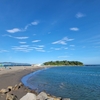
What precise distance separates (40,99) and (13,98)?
278 centimetres

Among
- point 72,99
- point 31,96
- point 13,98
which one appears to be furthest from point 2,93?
point 72,99

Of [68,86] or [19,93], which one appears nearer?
[19,93]

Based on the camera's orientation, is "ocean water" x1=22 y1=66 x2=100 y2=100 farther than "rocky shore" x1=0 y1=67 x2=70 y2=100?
Yes

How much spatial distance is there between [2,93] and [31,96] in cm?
658

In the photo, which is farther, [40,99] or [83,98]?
[83,98]

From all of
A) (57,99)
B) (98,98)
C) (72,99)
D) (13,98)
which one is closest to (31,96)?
(13,98)

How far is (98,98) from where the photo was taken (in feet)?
57.2

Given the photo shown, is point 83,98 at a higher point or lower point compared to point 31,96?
lower

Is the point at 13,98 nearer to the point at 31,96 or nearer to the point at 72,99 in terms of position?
the point at 31,96

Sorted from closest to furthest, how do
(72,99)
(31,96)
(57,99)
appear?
(31,96)
(57,99)
(72,99)

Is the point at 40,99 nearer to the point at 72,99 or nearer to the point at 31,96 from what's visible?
the point at 31,96

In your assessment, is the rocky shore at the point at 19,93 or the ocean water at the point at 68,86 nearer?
the rocky shore at the point at 19,93

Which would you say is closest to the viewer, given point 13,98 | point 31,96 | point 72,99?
point 31,96

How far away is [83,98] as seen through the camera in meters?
17.4
